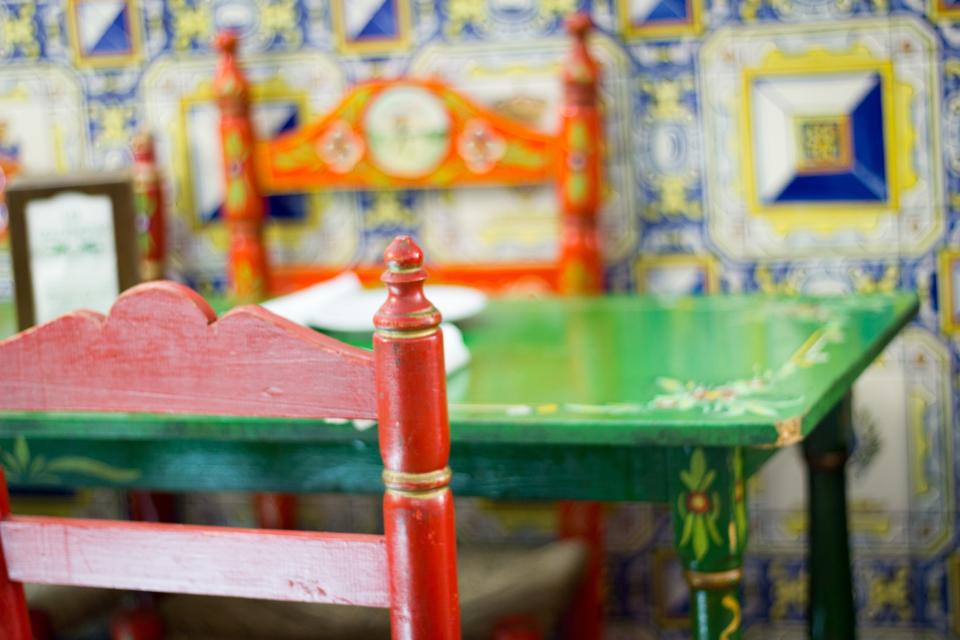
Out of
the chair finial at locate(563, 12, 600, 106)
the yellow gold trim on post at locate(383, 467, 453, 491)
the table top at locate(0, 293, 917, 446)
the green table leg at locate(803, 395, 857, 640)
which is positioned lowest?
the green table leg at locate(803, 395, 857, 640)

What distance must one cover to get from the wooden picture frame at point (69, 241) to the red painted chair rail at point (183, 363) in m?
0.66

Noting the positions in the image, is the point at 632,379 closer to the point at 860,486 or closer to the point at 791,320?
the point at 791,320

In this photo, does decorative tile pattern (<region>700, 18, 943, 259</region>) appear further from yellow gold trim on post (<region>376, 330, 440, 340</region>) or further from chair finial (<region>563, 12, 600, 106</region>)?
yellow gold trim on post (<region>376, 330, 440, 340</region>)

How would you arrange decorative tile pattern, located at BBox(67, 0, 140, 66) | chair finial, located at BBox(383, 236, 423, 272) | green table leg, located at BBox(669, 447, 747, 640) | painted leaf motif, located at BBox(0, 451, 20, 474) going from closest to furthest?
1. chair finial, located at BBox(383, 236, 423, 272)
2. green table leg, located at BBox(669, 447, 747, 640)
3. painted leaf motif, located at BBox(0, 451, 20, 474)
4. decorative tile pattern, located at BBox(67, 0, 140, 66)

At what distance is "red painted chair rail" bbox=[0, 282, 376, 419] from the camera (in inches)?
39.2

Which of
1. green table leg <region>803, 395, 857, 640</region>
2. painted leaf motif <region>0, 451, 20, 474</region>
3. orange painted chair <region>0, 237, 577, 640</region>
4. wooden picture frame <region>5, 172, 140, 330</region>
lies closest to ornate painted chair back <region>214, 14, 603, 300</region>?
green table leg <region>803, 395, 857, 640</region>

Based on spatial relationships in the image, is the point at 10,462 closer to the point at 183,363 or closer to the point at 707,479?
the point at 183,363

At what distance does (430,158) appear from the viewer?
230cm

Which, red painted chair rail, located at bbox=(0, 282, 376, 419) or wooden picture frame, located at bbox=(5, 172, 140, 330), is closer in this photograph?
red painted chair rail, located at bbox=(0, 282, 376, 419)

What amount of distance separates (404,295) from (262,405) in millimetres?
141

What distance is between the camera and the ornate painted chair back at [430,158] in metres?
2.22

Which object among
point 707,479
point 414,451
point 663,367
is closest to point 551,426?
point 707,479

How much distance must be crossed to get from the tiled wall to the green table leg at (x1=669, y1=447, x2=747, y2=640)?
99cm

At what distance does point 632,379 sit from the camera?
1.54 meters
